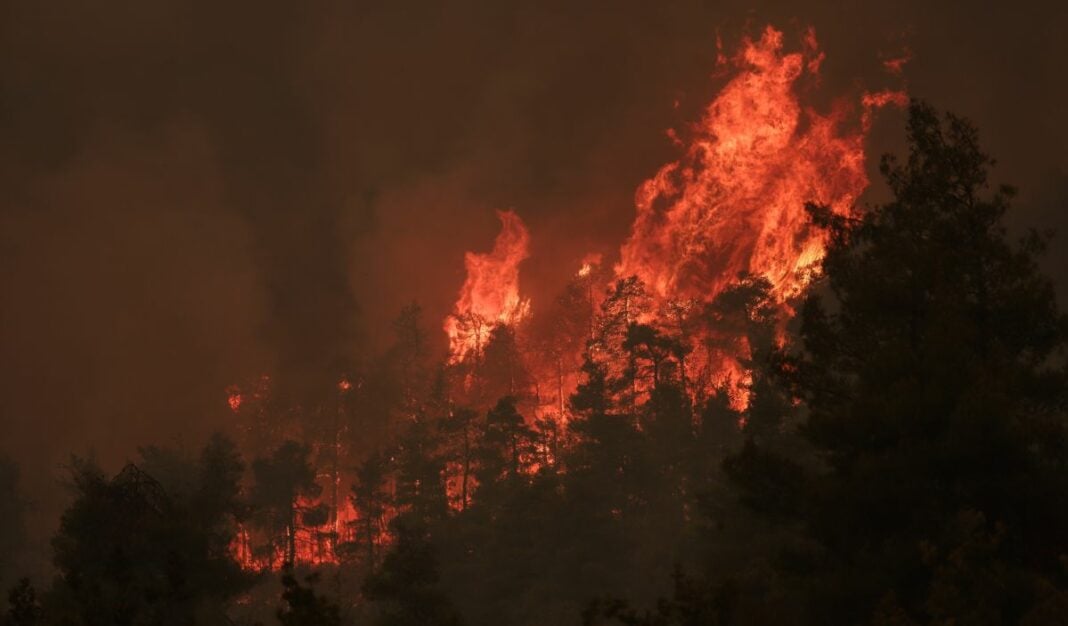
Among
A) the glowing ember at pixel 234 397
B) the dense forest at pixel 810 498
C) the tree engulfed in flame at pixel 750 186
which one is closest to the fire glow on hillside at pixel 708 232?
the tree engulfed in flame at pixel 750 186

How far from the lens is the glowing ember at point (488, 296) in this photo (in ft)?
296

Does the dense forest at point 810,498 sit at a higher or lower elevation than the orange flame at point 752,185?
lower

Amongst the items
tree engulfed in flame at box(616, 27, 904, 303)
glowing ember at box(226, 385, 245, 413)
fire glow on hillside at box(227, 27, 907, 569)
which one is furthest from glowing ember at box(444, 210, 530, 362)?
glowing ember at box(226, 385, 245, 413)

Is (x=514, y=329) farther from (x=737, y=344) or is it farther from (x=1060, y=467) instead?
(x=1060, y=467)

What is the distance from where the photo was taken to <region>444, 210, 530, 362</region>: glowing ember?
9019 cm

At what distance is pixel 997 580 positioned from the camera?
13.4 metres

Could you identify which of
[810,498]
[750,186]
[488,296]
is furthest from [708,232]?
[810,498]

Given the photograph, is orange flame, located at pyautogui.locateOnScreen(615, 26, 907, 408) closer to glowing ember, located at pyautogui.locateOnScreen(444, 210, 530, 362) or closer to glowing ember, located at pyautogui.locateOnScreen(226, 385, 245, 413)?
glowing ember, located at pyautogui.locateOnScreen(444, 210, 530, 362)

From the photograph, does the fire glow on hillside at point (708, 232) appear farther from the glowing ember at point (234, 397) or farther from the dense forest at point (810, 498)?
the dense forest at point (810, 498)

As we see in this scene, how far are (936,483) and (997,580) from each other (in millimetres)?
2828

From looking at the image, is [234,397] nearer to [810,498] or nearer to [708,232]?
[708,232]

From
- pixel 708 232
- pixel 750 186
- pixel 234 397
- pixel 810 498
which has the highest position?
pixel 750 186

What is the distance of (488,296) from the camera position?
309 feet

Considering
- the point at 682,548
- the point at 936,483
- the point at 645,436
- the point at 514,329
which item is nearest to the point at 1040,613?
the point at 936,483
